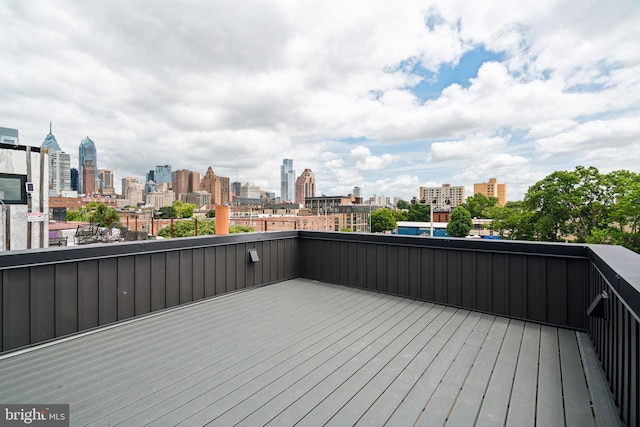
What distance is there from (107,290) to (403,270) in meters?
3.05

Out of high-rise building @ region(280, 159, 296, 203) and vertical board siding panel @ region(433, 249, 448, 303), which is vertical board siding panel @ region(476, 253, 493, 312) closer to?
vertical board siding panel @ region(433, 249, 448, 303)

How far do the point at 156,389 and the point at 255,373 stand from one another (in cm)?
55

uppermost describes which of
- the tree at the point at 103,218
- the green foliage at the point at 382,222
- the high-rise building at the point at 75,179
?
the high-rise building at the point at 75,179

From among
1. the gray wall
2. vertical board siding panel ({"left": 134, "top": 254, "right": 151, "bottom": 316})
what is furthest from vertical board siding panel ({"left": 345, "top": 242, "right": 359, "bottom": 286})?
vertical board siding panel ({"left": 134, "top": 254, "right": 151, "bottom": 316})

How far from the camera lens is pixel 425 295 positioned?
3.39 meters

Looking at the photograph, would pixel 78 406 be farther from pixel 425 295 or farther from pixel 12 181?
pixel 12 181

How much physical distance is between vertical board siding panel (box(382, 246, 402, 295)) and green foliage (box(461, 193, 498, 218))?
1547 inches

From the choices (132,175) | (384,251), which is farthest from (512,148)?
(132,175)

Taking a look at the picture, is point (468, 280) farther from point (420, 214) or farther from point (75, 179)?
point (420, 214)

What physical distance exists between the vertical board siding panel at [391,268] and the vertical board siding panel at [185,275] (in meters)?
2.31

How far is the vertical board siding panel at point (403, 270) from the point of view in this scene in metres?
3.54

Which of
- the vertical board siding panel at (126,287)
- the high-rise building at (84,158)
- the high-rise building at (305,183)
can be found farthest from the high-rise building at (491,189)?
the high-rise building at (84,158)

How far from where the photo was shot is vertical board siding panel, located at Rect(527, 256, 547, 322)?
8.89ft

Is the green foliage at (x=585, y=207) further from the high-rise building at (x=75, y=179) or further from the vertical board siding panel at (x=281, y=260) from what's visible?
the high-rise building at (x=75, y=179)
